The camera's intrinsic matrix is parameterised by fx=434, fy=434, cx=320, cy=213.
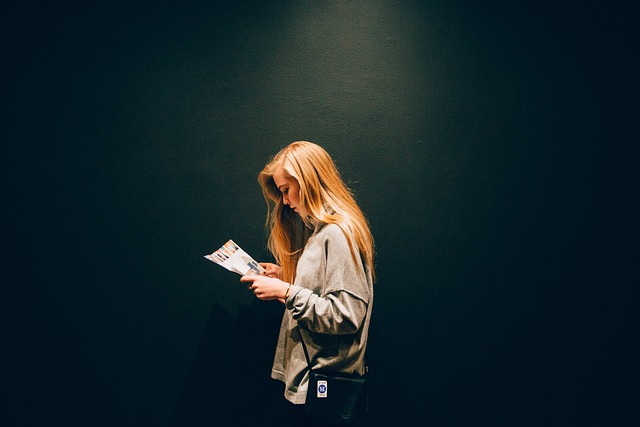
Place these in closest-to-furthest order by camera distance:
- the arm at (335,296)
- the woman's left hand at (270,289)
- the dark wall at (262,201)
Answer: the arm at (335,296)
the woman's left hand at (270,289)
the dark wall at (262,201)

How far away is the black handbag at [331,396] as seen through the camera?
158cm

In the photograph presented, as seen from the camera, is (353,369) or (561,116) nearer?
(353,369)

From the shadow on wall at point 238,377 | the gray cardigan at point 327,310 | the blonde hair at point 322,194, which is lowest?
the shadow on wall at point 238,377

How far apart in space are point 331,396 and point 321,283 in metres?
0.41

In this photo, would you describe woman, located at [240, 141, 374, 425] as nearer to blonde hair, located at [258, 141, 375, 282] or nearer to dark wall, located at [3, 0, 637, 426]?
blonde hair, located at [258, 141, 375, 282]

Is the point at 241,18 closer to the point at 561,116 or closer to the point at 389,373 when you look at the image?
the point at 561,116

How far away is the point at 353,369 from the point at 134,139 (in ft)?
4.99

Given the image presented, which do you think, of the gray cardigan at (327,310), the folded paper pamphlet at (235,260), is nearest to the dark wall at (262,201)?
the folded paper pamphlet at (235,260)

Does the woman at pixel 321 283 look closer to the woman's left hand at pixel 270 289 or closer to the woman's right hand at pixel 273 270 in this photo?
the woman's left hand at pixel 270 289

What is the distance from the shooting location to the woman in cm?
154

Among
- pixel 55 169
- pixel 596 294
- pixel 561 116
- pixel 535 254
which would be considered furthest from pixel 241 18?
pixel 596 294

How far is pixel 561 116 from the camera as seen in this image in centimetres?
220

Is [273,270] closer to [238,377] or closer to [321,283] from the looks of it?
[321,283]

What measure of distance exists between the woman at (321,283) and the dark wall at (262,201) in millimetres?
478
